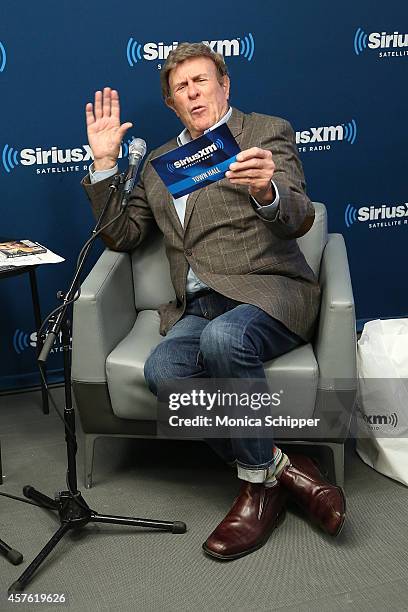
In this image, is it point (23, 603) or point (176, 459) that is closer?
point (23, 603)

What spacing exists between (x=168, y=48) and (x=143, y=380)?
131 centimetres

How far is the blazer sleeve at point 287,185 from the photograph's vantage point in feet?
7.47

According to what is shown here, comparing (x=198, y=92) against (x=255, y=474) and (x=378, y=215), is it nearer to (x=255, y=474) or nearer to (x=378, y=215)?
(x=255, y=474)

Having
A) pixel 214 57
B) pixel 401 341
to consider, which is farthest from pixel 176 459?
pixel 214 57

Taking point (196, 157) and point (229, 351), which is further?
point (229, 351)

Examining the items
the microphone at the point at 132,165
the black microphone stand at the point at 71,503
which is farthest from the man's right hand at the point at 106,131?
the microphone at the point at 132,165

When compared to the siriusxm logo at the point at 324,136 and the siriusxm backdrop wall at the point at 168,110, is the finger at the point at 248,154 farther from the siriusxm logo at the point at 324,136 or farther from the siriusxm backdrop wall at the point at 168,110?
the siriusxm logo at the point at 324,136

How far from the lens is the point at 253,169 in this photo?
6.89 ft

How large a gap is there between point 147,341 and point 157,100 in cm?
101

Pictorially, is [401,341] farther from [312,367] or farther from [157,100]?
[157,100]

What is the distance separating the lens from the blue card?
2043 mm

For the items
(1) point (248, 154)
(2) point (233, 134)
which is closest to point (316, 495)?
(1) point (248, 154)

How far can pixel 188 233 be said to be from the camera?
2527mm

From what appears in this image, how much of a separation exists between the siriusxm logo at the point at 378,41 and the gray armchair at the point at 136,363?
1.06m
